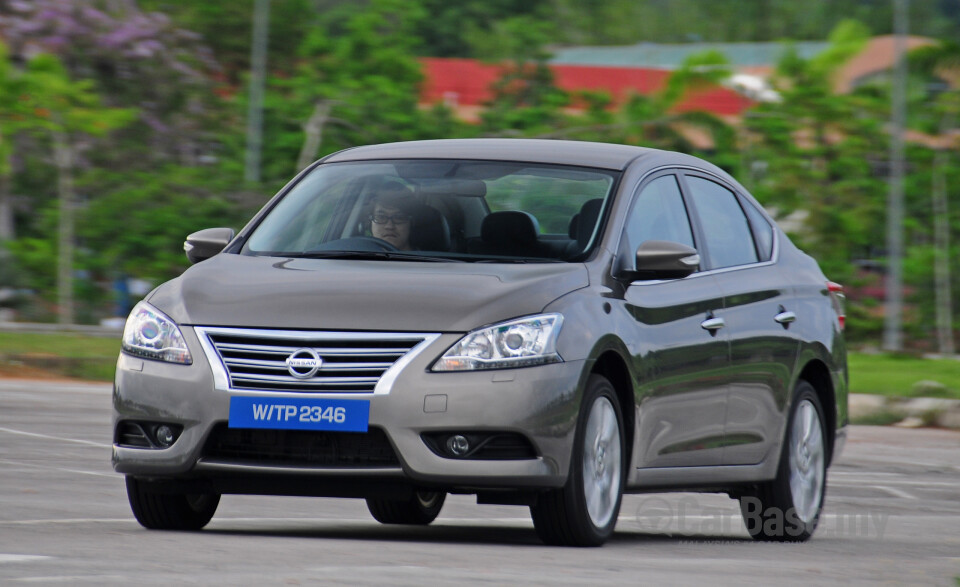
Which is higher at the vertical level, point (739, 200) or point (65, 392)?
point (739, 200)

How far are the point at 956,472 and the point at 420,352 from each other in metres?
8.72

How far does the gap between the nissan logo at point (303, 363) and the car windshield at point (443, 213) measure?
35.7 inches

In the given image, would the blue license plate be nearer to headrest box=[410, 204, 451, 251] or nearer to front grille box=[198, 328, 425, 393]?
front grille box=[198, 328, 425, 393]

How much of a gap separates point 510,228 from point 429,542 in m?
1.28

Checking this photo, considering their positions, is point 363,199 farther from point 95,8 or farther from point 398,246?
point 95,8

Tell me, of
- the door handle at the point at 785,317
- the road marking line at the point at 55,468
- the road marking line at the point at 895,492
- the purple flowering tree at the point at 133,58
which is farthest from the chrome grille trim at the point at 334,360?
the purple flowering tree at the point at 133,58

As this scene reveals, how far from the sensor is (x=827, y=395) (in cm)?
948

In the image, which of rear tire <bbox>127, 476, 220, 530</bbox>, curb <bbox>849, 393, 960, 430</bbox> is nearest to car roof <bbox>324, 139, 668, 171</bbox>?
rear tire <bbox>127, 476, 220, 530</bbox>

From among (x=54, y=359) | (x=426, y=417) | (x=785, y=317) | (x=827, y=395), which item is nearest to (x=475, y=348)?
(x=426, y=417)

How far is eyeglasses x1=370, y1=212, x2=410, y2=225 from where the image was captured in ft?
25.3

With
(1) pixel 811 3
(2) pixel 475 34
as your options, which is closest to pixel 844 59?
(2) pixel 475 34

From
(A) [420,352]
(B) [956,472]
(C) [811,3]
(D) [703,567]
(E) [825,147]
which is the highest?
(A) [420,352]

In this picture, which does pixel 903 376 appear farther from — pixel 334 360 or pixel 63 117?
pixel 334 360

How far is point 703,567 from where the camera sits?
662cm
